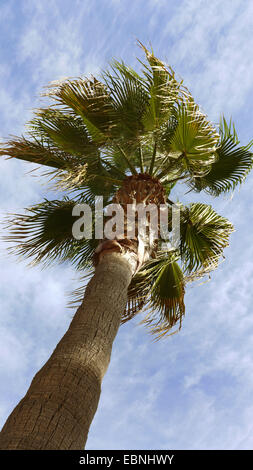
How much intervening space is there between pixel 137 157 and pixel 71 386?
4.62m

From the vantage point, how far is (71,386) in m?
2.26

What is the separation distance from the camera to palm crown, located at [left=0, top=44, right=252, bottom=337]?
16.4 ft

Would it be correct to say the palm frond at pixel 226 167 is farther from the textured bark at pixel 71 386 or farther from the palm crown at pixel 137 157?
the textured bark at pixel 71 386

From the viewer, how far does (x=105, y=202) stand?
6660 millimetres

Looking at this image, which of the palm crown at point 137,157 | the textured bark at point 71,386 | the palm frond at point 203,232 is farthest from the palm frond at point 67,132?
the textured bark at point 71,386

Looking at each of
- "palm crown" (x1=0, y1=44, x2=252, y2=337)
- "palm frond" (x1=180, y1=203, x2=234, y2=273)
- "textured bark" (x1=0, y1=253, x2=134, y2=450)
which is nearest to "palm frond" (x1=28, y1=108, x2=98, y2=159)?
"palm crown" (x1=0, y1=44, x2=252, y2=337)

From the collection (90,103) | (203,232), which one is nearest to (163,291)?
(203,232)

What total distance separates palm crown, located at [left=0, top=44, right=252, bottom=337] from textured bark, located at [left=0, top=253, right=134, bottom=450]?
1705mm

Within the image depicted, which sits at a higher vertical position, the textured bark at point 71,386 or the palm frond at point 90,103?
the palm frond at point 90,103

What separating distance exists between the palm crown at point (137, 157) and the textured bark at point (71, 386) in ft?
5.59

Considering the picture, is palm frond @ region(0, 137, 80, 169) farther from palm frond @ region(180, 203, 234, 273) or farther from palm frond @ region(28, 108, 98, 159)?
palm frond @ region(180, 203, 234, 273)

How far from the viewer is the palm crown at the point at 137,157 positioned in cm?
499

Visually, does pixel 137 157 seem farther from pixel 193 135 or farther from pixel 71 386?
pixel 71 386
